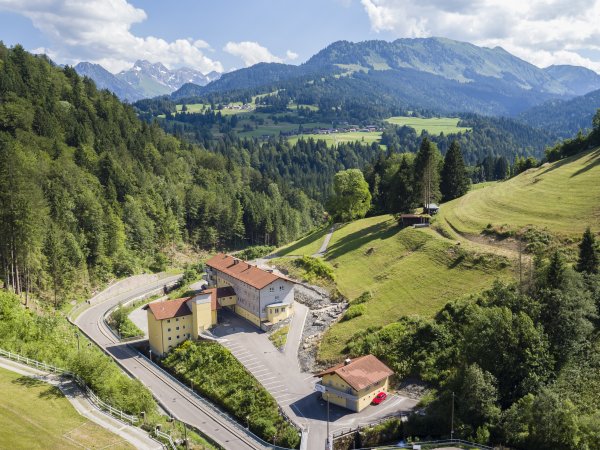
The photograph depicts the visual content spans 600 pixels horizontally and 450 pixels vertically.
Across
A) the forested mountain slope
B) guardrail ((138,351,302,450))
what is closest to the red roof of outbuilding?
guardrail ((138,351,302,450))

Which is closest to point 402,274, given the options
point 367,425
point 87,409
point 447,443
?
point 367,425

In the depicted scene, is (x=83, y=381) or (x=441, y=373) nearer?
(x=83, y=381)

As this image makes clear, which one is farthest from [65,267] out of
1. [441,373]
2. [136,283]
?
[441,373]

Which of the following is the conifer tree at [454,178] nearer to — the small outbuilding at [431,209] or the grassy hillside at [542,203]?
the grassy hillside at [542,203]

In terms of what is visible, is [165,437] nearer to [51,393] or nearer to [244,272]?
[51,393]

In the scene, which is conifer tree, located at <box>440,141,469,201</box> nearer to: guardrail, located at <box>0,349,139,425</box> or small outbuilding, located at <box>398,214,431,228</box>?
small outbuilding, located at <box>398,214,431,228</box>

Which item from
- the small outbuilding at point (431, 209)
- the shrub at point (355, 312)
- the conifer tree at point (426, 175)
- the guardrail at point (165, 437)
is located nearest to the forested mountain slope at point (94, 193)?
the guardrail at point (165, 437)

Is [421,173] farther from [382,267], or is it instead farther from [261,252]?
[261,252]
